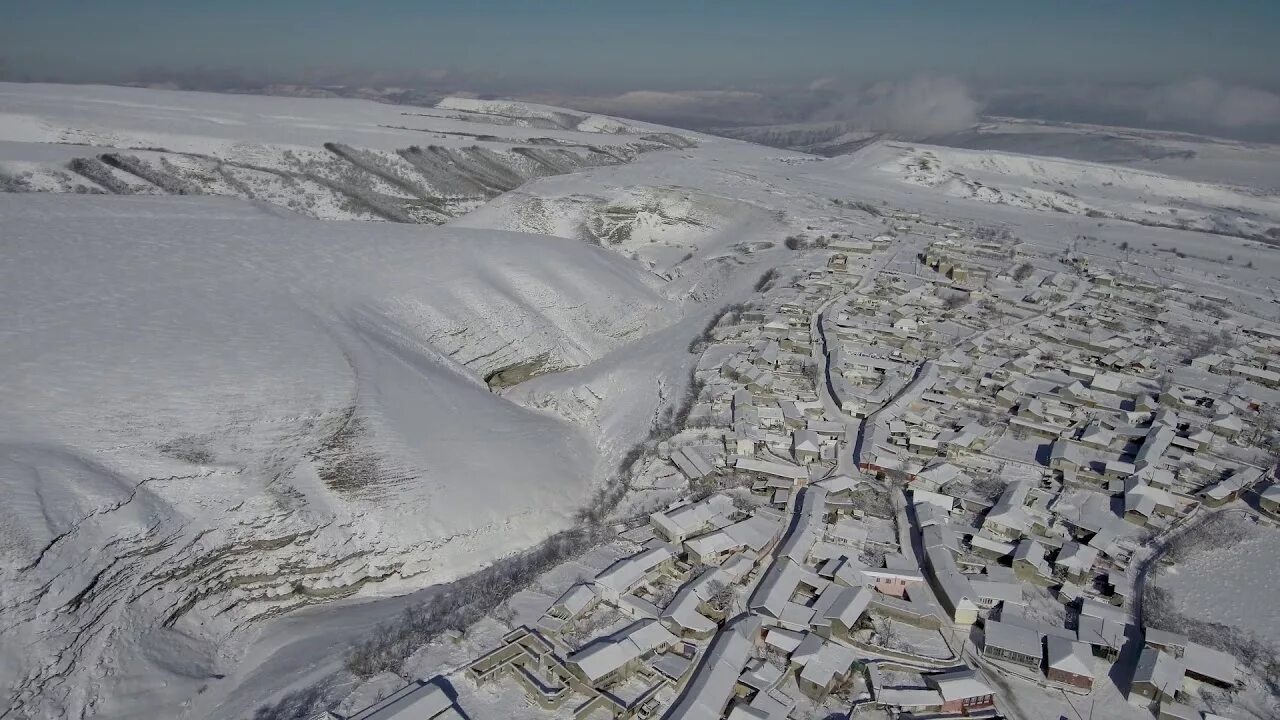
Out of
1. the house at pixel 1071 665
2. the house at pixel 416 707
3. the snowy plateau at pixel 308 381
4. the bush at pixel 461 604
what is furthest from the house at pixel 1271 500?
the house at pixel 416 707

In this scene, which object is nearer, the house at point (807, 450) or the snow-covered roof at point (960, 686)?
the snow-covered roof at point (960, 686)

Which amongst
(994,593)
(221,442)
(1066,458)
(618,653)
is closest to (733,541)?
(618,653)

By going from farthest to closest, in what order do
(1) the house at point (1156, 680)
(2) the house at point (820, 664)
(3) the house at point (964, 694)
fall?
(2) the house at point (820, 664) < (1) the house at point (1156, 680) < (3) the house at point (964, 694)

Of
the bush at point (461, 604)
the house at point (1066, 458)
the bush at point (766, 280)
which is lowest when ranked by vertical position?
the bush at point (461, 604)

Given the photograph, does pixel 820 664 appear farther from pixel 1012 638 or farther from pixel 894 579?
pixel 1012 638

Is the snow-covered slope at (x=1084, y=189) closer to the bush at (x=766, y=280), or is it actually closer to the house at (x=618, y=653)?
the bush at (x=766, y=280)

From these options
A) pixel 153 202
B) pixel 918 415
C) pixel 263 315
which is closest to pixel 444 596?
pixel 263 315
